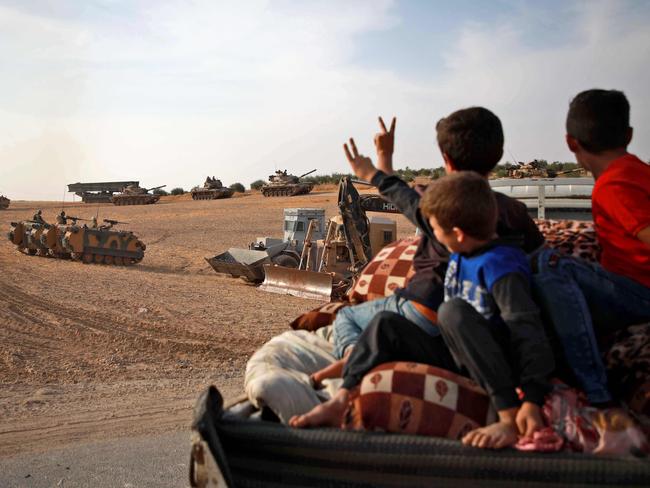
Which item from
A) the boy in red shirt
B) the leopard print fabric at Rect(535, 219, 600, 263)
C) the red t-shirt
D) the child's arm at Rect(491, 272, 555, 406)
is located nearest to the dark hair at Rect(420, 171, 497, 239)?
the child's arm at Rect(491, 272, 555, 406)

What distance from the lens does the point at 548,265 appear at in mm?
2840

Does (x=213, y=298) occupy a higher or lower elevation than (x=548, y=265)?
lower

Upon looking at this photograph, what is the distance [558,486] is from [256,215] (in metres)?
37.4

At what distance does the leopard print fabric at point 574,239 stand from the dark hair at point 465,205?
2.76 feet

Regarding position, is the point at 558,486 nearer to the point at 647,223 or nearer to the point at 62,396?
the point at 647,223

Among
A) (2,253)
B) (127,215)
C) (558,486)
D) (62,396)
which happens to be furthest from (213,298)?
(127,215)

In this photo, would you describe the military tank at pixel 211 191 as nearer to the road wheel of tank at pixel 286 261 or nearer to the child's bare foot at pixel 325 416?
the road wheel of tank at pixel 286 261

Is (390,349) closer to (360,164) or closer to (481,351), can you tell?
(481,351)

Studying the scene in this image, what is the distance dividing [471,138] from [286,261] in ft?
51.8

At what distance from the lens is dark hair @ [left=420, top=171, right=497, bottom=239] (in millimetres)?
2631

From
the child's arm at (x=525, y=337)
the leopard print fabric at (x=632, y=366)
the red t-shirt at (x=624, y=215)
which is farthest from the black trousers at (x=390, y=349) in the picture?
the red t-shirt at (x=624, y=215)

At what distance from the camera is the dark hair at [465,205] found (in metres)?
2.63

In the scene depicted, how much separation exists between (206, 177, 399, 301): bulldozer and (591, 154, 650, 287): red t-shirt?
36.3 ft

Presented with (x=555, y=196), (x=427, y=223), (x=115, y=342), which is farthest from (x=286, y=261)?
(x=427, y=223)
